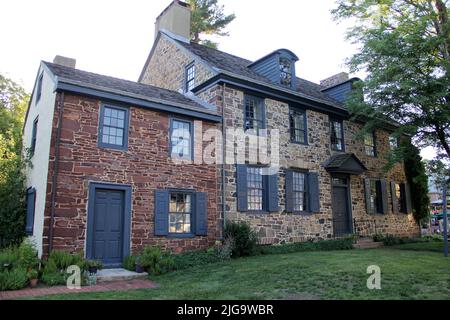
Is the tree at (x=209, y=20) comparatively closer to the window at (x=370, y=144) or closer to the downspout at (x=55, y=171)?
the window at (x=370, y=144)

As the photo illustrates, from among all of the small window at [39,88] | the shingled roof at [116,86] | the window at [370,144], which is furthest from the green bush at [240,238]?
the window at [370,144]

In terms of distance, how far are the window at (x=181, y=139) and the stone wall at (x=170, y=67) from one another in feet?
8.23

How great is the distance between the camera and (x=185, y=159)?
11766mm

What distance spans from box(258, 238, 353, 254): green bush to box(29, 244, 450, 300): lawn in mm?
2438

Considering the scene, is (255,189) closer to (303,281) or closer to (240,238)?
(240,238)

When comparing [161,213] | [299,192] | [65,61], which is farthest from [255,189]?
[65,61]

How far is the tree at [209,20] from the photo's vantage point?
80.3 feet

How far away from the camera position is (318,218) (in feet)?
47.6

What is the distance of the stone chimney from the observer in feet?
65.4

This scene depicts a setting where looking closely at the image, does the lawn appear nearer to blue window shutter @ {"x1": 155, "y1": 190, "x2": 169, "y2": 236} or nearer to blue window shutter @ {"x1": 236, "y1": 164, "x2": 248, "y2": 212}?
blue window shutter @ {"x1": 155, "y1": 190, "x2": 169, "y2": 236}

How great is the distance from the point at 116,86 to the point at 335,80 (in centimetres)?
1349

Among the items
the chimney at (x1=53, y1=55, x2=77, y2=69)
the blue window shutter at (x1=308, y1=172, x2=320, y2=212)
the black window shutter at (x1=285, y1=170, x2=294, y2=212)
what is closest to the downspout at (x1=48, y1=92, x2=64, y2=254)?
the chimney at (x1=53, y1=55, x2=77, y2=69)

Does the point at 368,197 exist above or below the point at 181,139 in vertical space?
below
